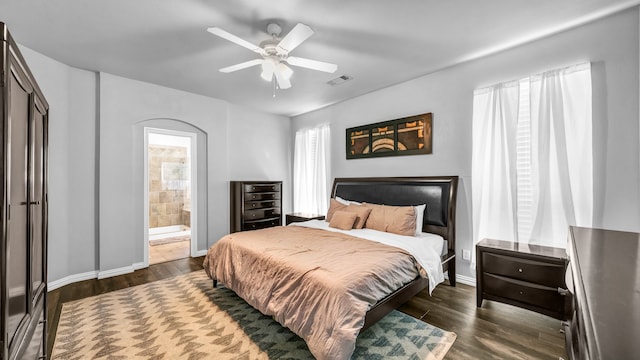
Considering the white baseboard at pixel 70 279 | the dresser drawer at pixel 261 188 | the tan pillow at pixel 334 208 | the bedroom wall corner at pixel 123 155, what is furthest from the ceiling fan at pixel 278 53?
the white baseboard at pixel 70 279

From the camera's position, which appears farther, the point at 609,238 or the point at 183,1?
the point at 183,1

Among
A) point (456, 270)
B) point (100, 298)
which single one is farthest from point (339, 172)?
point (100, 298)

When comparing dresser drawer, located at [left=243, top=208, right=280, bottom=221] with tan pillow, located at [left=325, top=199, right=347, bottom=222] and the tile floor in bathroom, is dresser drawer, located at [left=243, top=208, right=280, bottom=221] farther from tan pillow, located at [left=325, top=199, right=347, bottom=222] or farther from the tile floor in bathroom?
tan pillow, located at [left=325, top=199, right=347, bottom=222]

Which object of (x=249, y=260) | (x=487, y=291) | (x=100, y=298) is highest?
(x=249, y=260)

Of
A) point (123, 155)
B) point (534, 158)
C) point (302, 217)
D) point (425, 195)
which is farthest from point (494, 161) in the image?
point (123, 155)

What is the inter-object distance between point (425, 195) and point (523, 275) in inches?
52.6

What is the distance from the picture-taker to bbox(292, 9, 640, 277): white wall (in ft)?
7.27

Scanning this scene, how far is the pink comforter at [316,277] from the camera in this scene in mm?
1690

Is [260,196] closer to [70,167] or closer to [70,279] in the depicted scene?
[70,167]

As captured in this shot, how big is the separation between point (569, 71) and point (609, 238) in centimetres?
197

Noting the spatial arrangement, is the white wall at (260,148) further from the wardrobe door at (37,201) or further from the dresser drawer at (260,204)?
the wardrobe door at (37,201)

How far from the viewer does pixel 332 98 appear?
Answer: 4.59 metres

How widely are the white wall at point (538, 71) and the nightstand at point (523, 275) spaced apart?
1.89ft

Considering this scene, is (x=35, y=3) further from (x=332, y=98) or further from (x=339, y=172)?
(x=339, y=172)
